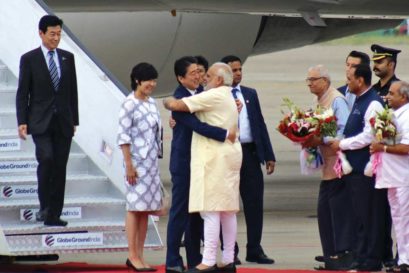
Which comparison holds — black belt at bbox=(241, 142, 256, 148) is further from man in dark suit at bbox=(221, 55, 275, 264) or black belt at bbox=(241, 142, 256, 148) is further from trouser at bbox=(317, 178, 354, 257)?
trouser at bbox=(317, 178, 354, 257)

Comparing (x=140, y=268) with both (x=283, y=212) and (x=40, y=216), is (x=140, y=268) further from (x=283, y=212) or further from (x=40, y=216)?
(x=283, y=212)

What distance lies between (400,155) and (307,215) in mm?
5106

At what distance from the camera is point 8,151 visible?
13.2 meters

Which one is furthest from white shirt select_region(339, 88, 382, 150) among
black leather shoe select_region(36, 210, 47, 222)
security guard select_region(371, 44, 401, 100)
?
black leather shoe select_region(36, 210, 47, 222)

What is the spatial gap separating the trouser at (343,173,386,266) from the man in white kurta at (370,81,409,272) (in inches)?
8.2

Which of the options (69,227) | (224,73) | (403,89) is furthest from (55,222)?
(403,89)

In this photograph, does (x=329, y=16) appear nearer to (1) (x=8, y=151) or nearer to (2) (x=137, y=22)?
(2) (x=137, y=22)

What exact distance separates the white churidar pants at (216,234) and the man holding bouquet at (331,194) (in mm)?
1019

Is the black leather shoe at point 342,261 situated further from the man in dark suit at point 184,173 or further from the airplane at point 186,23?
the airplane at point 186,23

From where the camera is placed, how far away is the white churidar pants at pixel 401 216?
1232 cm

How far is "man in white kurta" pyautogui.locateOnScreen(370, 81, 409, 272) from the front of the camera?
12305 millimetres

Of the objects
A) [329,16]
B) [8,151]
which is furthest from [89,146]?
[329,16]

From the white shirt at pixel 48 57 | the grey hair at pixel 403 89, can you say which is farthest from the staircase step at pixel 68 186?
the grey hair at pixel 403 89

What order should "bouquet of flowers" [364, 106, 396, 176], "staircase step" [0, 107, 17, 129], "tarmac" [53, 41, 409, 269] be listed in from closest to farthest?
"bouquet of flowers" [364, 106, 396, 176] < "staircase step" [0, 107, 17, 129] < "tarmac" [53, 41, 409, 269]
